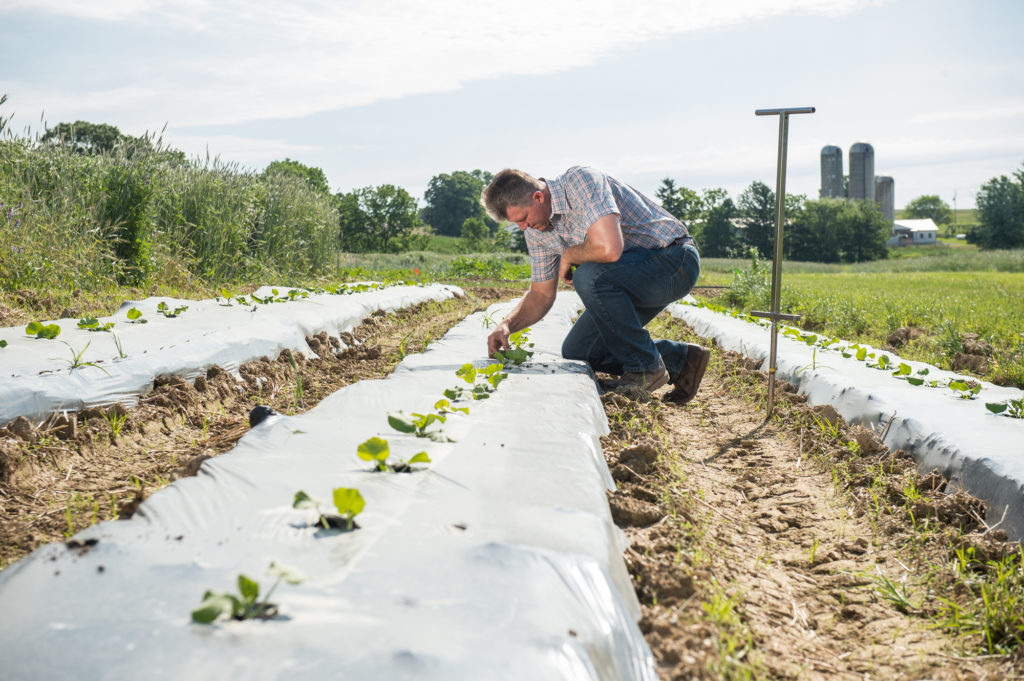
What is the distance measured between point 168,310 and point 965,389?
171 inches

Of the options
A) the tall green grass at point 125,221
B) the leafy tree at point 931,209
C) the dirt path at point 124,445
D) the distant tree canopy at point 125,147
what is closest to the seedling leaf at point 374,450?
the dirt path at point 124,445

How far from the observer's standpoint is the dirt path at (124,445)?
2000mm

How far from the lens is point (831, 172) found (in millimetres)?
45156

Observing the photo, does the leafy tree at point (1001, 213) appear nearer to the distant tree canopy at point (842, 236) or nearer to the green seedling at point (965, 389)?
the distant tree canopy at point (842, 236)

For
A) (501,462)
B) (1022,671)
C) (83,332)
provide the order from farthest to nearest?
(83,332) < (501,462) < (1022,671)

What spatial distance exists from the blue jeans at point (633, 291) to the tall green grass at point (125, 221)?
167 inches

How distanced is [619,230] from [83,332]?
8.88 ft

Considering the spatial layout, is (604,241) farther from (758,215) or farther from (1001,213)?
(1001,213)

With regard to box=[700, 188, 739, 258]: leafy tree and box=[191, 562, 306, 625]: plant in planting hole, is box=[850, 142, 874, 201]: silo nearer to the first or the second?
box=[700, 188, 739, 258]: leafy tree

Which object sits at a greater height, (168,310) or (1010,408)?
(168,310)

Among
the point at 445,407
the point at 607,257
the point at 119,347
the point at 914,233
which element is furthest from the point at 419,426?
the point at 914,233

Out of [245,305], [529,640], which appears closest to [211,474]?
[529,640]

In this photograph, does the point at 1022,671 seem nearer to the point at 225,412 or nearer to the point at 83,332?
the point at 225,412

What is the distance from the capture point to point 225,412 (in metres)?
3.25
